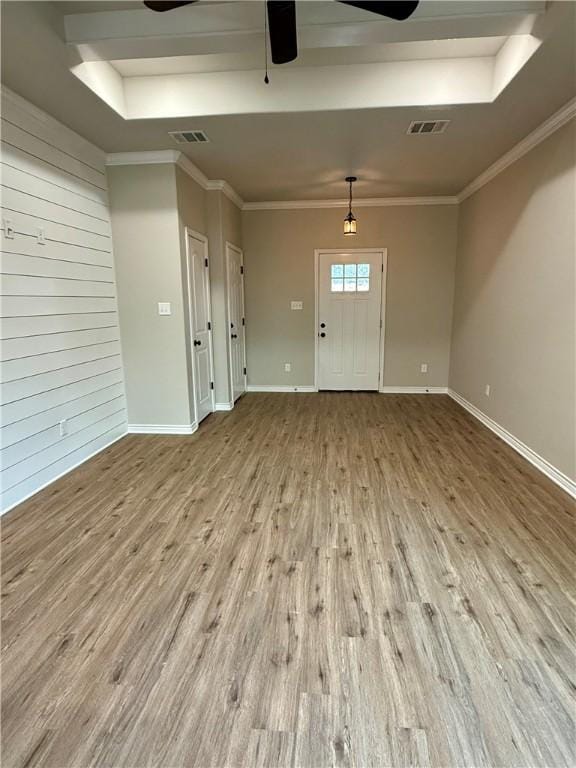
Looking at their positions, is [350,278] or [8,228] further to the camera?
[350,278]

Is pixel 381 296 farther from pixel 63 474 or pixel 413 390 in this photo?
pixel 63 474

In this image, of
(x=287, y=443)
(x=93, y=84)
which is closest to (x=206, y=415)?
(x=287, y=443)

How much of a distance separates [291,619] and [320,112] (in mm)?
3260

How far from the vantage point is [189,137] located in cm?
331

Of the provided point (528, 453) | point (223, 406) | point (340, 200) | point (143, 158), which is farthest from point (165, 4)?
point (340, 200)

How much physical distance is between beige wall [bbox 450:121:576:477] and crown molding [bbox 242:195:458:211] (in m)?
0.63

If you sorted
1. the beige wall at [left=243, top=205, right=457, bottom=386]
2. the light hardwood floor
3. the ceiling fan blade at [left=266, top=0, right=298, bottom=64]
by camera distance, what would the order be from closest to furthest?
the light hardwood floor → the ceiling fan blade at [left=266, top=0, right=298, bottom=64] → the beige wall at [left=243, top=205, right=457, bottom=386]

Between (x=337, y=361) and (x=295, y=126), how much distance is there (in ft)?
11.1

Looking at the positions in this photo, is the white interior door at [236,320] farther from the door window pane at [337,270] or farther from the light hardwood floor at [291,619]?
the light hardwood floor at [291,619]

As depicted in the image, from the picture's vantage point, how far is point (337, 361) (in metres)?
5.91

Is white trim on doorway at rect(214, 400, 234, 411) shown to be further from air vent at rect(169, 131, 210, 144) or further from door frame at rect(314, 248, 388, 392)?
air vent at rect(169, 131, 210, 144)

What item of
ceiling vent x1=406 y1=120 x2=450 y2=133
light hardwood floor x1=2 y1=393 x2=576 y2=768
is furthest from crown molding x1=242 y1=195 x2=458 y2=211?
light hardwood floor x1=2 y1=393 x2=576 y2=768

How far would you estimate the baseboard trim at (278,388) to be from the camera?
237 inches

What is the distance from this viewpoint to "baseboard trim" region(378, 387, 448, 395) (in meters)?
5.77
